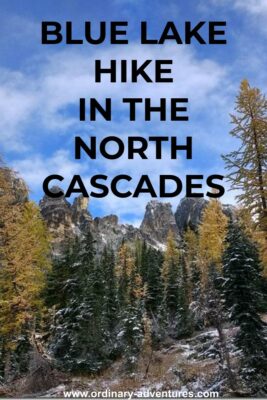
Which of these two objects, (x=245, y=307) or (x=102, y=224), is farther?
(x=102, y=224)

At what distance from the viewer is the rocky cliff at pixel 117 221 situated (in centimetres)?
13800

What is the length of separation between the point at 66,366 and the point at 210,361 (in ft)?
31.7

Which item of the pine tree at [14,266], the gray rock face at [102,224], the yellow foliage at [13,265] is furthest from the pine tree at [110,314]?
the gray rock face at [102,224]

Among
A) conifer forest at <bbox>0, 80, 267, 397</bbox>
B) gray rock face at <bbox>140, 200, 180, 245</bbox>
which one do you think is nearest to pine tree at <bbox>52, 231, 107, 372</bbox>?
conifer forest at <bbox>0, 80, 267, 397</bbox>

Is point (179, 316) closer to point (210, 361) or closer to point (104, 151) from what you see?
point (210, 361)

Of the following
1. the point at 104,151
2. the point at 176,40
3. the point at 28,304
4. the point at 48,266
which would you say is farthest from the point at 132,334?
the point at 176,40

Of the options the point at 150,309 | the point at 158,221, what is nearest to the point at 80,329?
the point at 150,309

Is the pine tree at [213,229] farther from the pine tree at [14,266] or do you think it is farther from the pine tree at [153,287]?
the pine tree at [14,266]

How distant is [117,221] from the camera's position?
Answer: 180m

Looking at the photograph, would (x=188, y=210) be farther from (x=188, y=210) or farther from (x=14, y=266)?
(x=14, y=266)

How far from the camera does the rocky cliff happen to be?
453 feet

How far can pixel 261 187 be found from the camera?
20.2 meters


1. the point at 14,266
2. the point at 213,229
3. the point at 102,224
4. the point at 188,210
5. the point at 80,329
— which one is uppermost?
the point at 188,210

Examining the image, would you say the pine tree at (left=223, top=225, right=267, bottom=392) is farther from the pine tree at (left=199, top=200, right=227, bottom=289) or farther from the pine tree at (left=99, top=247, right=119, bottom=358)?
the pine tree at (left=199, top=200, right=227, bottom=289)
